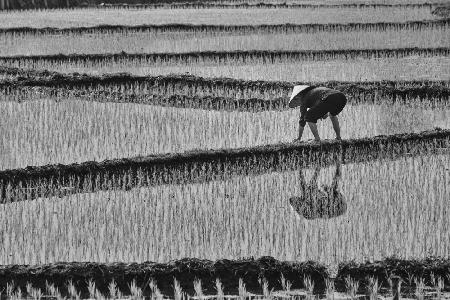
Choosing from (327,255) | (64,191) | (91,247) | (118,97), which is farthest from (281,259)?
(118,97)

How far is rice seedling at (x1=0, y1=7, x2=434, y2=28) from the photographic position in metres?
14.7

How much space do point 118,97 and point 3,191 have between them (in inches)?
130

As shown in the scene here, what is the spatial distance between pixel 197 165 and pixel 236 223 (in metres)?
1.40

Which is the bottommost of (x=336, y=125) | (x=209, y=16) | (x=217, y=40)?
(x=336, y=125)

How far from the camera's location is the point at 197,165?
21.0ft

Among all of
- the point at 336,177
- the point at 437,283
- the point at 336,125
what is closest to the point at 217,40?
the point at 336,125

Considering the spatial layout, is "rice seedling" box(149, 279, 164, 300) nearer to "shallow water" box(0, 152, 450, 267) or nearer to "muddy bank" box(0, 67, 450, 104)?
"shallow water" box(0, 152, 450, 267)

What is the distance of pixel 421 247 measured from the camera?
4.61 m

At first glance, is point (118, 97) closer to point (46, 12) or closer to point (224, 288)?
point (224, 288)

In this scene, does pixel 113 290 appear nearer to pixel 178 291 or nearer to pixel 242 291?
pixel 178 291

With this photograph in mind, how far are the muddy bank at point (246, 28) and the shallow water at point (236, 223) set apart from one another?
7.68m

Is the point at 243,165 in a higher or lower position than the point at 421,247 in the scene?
higher

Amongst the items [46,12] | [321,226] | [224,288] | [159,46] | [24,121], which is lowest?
[224,288]

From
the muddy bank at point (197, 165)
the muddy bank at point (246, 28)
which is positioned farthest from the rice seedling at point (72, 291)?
the muddy bank at point (246, 28)
